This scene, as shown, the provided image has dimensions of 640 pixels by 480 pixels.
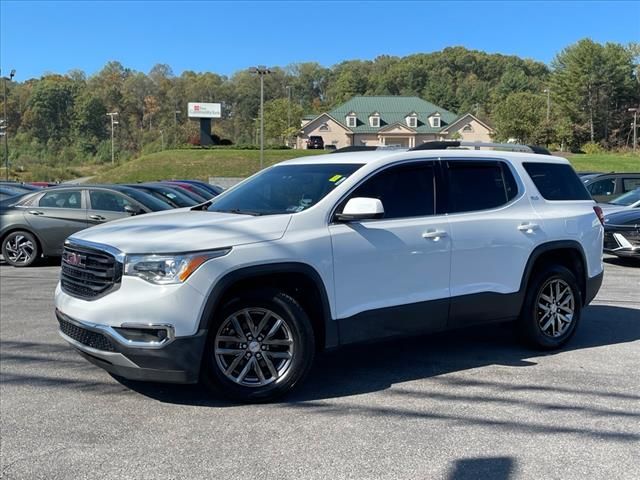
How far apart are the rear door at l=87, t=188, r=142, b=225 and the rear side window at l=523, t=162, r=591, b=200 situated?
25.9ft

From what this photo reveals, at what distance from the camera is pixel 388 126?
88.5 metres

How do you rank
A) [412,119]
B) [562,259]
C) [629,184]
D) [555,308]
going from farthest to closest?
[412,119], [629,184], [562,259], [555,308]

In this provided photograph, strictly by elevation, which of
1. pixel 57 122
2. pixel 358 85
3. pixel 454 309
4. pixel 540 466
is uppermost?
pixel 358 85

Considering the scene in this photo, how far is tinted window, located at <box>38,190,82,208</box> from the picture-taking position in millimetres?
11797

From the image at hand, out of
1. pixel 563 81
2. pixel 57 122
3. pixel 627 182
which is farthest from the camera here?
pixel 57 122

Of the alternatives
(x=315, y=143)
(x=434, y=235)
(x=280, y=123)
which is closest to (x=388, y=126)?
(x=315, y=143)

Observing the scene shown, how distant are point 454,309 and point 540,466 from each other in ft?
5.95

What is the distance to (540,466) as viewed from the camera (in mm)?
3555

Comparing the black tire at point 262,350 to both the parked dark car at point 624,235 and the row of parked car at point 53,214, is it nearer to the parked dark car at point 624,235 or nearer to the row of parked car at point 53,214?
the row of parked car at point 53,214

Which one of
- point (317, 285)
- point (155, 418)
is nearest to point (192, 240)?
point (317, 285)

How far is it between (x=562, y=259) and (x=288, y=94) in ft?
429

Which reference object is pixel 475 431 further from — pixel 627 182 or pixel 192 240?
pixel 627 182

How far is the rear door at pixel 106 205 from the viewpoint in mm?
11742

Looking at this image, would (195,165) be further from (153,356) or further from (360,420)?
(360,420)
